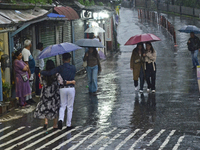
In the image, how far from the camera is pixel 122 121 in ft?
33.1

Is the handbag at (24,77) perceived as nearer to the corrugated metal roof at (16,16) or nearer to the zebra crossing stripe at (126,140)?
the corrugated metal roof at (16,16)

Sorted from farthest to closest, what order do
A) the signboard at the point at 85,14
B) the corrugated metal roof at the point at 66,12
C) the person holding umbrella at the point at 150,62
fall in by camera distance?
the signboard at the point at 85,14 → the corrugated metal roof at the point at 66,12 → the person holding umbrella at the point at 150,62

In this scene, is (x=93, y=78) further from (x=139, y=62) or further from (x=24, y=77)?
(x=24, y=77)

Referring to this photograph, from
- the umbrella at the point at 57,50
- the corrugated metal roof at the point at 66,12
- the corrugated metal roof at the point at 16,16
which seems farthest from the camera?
the corrugated metal roof at the point at 66,12

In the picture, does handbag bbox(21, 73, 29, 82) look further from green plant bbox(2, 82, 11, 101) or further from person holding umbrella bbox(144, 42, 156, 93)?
person holding umbrella bbox(144, 42, 156, 93)

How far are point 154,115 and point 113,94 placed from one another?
3260 mm

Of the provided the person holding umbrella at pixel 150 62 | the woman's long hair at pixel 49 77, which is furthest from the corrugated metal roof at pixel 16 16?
the person holding umbrella at pixel 150 62

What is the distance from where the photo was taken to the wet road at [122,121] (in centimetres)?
830

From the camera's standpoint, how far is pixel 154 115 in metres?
10.6

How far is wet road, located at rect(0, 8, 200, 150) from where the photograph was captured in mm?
8305

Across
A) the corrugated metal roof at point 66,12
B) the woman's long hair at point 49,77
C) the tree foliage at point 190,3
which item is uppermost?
the tree foliage at point 190,3

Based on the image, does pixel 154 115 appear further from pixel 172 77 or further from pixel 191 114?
pixel 172 77

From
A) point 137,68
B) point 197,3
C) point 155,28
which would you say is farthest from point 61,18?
point 197,3

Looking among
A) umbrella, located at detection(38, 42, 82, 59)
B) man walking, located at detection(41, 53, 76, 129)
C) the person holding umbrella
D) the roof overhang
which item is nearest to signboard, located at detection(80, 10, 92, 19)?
the roof overhang
